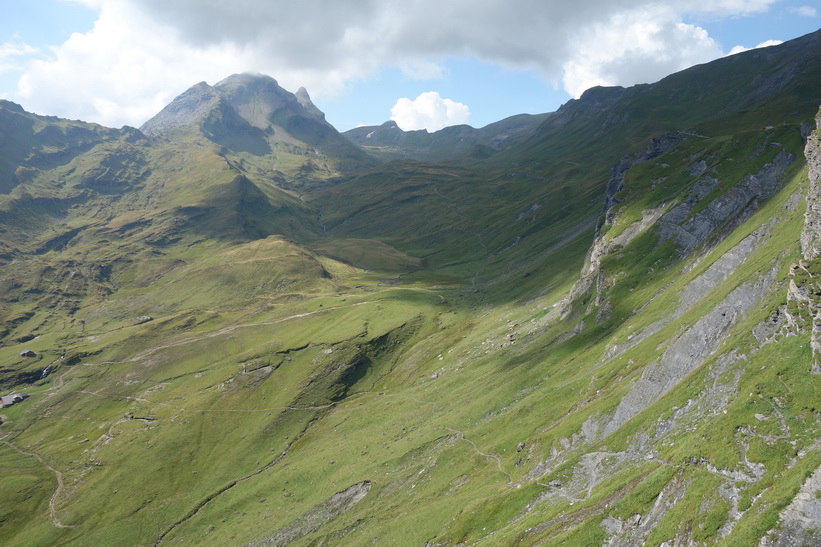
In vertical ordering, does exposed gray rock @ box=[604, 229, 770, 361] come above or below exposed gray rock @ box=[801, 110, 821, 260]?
below

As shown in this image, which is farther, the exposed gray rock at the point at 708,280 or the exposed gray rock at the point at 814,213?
the exposed gray rock at the point at 708,280

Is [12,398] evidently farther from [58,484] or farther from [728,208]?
[728,208]

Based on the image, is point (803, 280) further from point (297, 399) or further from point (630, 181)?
point (297, 399)

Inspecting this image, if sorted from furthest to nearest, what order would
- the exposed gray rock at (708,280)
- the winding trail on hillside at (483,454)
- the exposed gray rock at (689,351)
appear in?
the exposed gray rock at (708,280) → the winding trail on hillside at (483,454) → the exposed gray rock at (689,351)

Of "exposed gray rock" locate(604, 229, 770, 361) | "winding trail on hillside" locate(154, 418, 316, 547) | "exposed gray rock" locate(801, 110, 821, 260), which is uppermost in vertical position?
"exposed gray rock" locate(801, 110, 821, 260)

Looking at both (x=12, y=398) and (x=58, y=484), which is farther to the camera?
(x=12, y=398)

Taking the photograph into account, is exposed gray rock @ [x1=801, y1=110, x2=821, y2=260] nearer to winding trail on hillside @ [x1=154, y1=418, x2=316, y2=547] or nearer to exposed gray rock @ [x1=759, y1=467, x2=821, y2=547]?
exposed gray rock @ [x1=759, y1=467, x2=821, y2=547]

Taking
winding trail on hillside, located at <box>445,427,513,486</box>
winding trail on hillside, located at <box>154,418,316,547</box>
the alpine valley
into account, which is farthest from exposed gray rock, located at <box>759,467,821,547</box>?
winding trail on hillside, located at <box>154,418,316,547</box>

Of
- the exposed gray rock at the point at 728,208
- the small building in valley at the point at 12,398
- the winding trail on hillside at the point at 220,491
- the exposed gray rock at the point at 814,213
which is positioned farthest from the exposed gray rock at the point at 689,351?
the small building in valley at the point at 12,398

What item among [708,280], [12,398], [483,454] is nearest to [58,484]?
[12,398]

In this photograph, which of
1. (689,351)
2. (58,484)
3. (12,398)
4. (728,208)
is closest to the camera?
(689,351)

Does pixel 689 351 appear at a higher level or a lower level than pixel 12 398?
lower

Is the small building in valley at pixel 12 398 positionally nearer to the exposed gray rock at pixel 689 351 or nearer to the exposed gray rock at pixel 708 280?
the exposed gray rock at pixel 708 280

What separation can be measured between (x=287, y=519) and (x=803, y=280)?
92.8m
